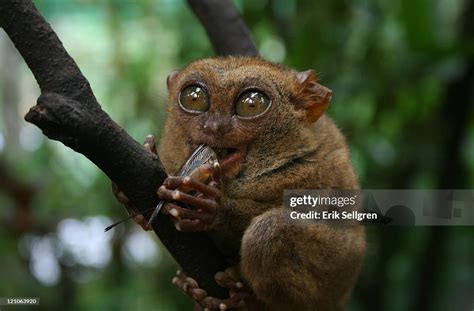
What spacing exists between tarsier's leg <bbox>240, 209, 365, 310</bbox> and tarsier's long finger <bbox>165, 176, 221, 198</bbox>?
0.71ft

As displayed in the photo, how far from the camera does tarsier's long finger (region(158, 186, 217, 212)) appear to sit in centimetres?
196

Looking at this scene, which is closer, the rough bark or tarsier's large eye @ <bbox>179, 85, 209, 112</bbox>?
the rough bark

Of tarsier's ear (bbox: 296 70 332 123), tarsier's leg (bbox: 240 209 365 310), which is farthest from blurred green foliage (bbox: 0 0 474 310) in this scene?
tarsier's leg (bbox: 240 209 365 310)

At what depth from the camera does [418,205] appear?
2.45 m

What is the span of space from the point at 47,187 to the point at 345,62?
2.86 m

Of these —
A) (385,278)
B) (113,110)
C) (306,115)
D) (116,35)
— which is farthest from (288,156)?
(116,35)

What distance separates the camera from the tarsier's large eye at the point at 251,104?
2.41 m

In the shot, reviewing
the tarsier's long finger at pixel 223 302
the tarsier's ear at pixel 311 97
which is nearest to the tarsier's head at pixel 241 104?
the tarsier's ear at pixel 311 97

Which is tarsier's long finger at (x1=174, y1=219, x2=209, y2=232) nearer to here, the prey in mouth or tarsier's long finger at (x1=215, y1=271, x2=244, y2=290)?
tarsier's long finger at (x1=215, y1=271, x2=244, y2=290)

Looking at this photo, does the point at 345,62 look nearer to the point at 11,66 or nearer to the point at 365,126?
the point at 365,126

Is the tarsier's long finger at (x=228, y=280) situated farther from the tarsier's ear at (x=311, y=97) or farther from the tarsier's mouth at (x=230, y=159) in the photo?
the tarsier's ear at (x=311, y=97)

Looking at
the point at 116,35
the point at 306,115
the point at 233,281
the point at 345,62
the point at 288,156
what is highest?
the point at 116,35

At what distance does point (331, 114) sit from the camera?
4336 mm

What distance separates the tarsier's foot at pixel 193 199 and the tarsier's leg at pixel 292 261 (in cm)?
20
